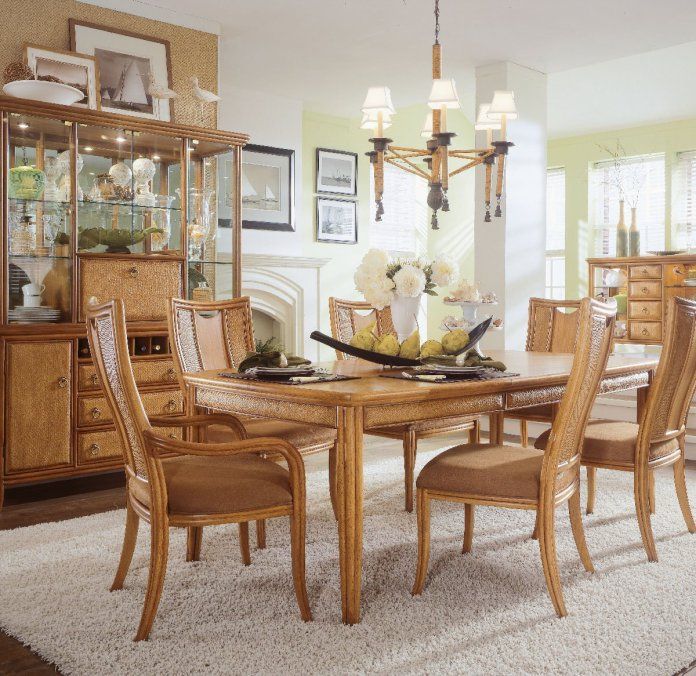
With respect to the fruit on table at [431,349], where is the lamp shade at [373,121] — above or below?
above

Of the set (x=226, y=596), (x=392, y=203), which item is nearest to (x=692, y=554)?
(x=226, y=596)

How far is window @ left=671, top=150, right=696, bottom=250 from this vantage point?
7.95 metres

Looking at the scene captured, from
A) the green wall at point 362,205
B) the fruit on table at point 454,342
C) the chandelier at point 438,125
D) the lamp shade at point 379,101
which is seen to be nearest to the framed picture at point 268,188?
the green wall at point 362,205

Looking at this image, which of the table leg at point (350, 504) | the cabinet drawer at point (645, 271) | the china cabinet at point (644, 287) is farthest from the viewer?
the cabinet drawer at point (645, 271)

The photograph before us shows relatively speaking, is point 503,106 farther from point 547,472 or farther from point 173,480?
point 173,480

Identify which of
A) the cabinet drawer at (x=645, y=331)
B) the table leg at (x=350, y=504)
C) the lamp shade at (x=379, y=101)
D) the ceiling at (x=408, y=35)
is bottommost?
the table leg at (x=350, y=504)

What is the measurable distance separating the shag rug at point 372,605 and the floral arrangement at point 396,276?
98 cm

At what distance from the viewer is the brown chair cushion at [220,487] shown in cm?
221

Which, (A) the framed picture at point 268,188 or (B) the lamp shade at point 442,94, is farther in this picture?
(A) the framed picture at point 268,188

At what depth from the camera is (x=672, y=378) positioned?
9.75 ft

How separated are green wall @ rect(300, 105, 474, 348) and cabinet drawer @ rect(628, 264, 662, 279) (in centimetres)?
159

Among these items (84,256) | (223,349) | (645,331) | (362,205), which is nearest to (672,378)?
(223,349)

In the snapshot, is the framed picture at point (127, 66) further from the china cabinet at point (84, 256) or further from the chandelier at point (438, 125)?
the chandelier at point (438, 125)

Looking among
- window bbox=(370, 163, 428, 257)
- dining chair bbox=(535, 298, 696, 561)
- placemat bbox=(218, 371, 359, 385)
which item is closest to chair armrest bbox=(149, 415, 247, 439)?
placemat bbox=(218, 371, 359, 385)
